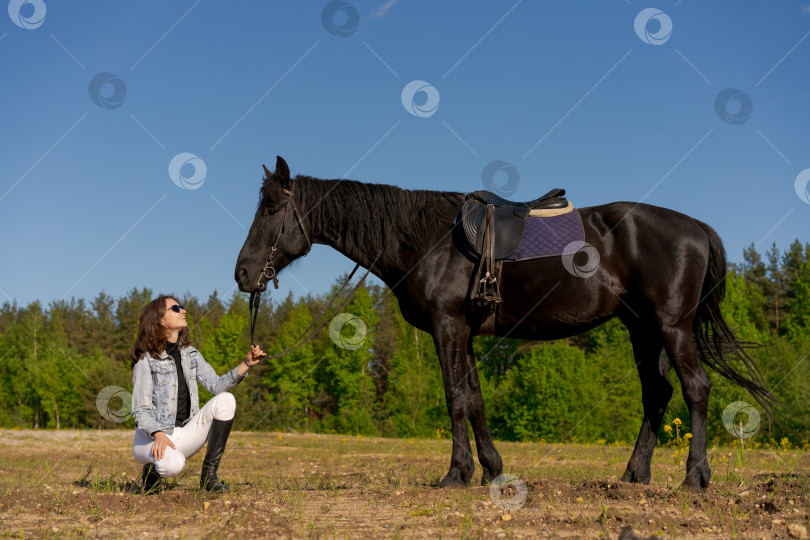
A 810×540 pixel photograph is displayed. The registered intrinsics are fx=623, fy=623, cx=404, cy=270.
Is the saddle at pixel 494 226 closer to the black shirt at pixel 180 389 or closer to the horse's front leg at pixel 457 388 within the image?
the horse's front leg at pixel 457 388

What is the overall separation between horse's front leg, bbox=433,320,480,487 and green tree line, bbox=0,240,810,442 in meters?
32.0

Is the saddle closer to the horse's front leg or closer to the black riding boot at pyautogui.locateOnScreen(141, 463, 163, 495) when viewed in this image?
the horse's front leg

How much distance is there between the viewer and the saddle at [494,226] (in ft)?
20.0

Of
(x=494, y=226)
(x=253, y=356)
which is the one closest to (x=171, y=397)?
(x=253, y=356)

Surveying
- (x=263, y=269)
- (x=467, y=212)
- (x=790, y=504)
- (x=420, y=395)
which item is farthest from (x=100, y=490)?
(x=420, y=395)

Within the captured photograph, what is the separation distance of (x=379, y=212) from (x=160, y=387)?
2.77 m

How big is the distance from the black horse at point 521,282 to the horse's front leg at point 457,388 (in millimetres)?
10

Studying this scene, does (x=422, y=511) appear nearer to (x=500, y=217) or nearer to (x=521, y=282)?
(x=521, y=282)

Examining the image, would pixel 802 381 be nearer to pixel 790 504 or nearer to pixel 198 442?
pixel 790 504

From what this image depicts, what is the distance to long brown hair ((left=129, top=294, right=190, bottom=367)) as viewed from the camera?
19.5 feet

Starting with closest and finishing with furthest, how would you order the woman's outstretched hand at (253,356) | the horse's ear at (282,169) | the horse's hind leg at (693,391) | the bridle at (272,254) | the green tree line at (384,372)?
the horse's hind leg at (693,391) < the woman's outstretched hand at (253,356) < the horse's ear at (282,169) < the bridle at (272,254) < the green tree line at (384,372)

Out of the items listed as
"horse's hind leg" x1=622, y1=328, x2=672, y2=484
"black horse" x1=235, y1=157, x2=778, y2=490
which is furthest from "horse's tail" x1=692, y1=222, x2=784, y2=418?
"horse's hind leg" x1=622, y1=328, x2=672, y2=484

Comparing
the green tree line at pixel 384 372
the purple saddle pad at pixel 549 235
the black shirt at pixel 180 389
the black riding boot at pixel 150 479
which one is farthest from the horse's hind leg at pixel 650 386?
the green tree line at pixel 384 372

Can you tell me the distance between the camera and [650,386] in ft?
22.0
